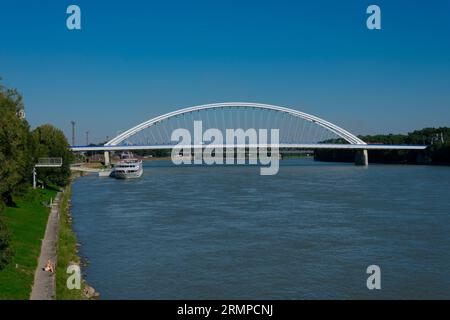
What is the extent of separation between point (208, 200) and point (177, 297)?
14936 millimetres

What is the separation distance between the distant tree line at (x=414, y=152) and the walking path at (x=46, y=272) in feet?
164

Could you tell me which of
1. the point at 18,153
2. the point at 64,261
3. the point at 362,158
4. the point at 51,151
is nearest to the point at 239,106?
the point at 362,158

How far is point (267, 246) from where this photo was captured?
14.0m

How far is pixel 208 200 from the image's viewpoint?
24.8m

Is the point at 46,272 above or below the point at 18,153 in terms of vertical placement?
below

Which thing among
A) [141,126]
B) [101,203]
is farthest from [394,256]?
[141,126]

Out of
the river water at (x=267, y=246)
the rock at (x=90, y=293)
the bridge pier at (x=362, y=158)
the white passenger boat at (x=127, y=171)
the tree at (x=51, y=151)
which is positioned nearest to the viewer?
the rock at (x=90, y=293)

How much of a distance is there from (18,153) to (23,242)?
4316 mm

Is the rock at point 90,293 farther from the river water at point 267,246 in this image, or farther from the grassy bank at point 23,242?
the grassy bank at point 23,242

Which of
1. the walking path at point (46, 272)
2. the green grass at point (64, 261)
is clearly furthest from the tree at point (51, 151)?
the green grass at point (64, 261)

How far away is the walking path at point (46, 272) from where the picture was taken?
8535mm

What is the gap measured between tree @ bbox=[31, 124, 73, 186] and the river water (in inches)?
129

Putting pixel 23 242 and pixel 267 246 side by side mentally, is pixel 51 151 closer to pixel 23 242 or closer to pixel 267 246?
pixel 23 242
